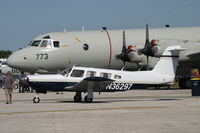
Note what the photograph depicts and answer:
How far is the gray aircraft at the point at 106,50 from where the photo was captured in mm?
36031

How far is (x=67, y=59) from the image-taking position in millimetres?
36656

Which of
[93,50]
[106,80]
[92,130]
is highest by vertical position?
[93,50]

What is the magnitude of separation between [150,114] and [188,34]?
23321 mm

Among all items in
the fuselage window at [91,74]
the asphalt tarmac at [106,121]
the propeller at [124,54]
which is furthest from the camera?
the propeller at [124,54]

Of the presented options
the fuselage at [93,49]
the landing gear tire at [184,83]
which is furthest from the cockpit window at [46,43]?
the landing gear tire at [184,83]

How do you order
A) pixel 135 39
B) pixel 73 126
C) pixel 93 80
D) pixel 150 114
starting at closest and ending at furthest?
pixel 73 126, pixel 150 114, pixel 93 80, pixel 135 39

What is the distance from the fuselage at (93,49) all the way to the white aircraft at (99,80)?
11502 millimetres

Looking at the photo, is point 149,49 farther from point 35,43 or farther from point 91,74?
point 91,74

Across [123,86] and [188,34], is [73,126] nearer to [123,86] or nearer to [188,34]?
[123,86]

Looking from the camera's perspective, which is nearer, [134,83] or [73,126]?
[73,126]

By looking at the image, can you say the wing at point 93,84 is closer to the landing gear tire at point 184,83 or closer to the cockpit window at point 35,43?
the cockpit window at point 35,43

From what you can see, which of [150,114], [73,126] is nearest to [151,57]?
[150,114]

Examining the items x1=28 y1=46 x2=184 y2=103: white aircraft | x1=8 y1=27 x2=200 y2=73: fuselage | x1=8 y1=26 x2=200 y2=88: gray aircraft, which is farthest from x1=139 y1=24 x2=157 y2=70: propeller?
x1=28 y1=46 x2=184 y2=103: white aircraft

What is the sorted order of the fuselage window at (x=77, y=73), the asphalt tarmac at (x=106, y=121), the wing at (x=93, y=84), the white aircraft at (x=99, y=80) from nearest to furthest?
1. the asphalt tarmac at (x=106, y=121)
2. the wing at (x=93, y=84)
3. the white aircraft at (x=99, y=80)
4. the fuselage window at (x=77, y=73)
